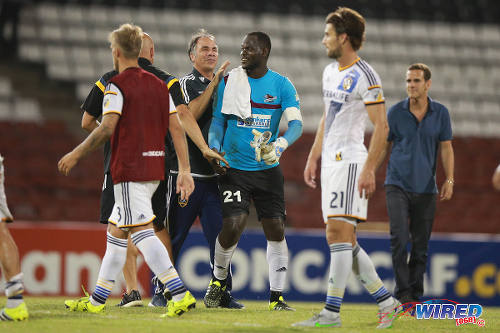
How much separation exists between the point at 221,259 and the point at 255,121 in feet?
3.86

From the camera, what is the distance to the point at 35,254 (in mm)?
10008

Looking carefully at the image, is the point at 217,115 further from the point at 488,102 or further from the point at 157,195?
the point at 488,102

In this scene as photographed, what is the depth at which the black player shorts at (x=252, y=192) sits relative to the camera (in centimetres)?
614

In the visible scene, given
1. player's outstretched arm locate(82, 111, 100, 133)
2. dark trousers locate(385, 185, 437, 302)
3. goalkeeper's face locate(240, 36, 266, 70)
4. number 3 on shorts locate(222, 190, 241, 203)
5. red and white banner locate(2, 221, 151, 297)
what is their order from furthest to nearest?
red and white banner locate(2, 221, 151, 297) → dark trousers locate(385, 185, 437, 302) → goalkeeper's face locate(240, 36, 266, 70) → number 3 on shorts locate(222, 190, 241, 203) → player's outstretched arm locate(82, 111, 100, 133)

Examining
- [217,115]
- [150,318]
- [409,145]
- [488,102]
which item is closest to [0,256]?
[150,318]

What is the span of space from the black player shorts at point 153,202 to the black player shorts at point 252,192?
1.66 feet

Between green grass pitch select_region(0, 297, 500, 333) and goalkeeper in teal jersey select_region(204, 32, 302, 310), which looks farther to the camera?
goalkeeper in teal jersey select_region(204, 32, 302, 310)

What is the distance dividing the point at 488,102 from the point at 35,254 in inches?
475

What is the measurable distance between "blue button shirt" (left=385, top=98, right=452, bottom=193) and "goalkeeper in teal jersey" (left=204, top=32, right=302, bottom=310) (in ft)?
4.27

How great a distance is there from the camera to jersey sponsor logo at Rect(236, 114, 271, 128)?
20.4 feet

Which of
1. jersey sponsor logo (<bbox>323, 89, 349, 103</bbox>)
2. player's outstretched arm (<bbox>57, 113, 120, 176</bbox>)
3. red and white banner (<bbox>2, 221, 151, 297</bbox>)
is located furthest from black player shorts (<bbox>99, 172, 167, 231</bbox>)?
red and white banner (<bbox>2, 221, 151, 297</bbox>)

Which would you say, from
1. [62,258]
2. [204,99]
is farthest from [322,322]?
[62,258]

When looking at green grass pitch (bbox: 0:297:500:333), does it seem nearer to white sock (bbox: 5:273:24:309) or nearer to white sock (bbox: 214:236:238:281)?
white sock (bbox: 5:273:24:309)

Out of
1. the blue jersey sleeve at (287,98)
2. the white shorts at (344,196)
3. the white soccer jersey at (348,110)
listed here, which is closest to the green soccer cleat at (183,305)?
the white shorts at (344,196)
